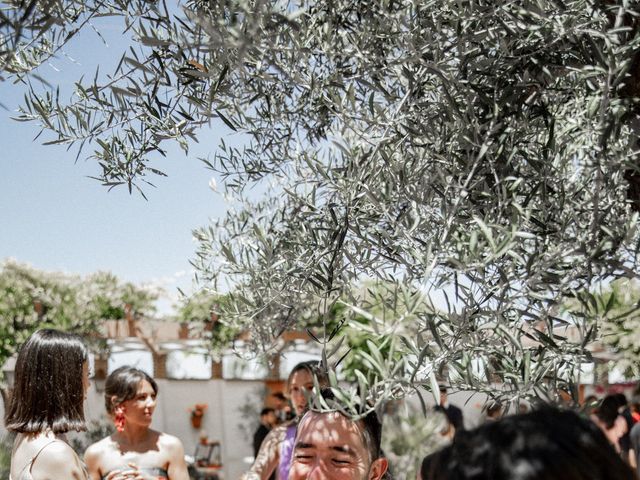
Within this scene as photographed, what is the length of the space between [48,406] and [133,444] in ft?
4.32

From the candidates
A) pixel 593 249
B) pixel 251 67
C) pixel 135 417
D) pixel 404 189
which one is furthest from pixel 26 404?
pixel 593 249

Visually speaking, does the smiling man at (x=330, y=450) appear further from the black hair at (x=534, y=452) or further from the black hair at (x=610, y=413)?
the black hair at (x=610, y=413)

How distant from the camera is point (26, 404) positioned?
8.93ft

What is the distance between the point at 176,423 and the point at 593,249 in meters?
13.8

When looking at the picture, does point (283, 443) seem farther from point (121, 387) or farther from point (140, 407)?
point (121, 387)

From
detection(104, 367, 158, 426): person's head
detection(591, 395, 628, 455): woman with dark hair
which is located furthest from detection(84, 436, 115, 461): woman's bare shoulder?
detection(591, 395, 628, 455): woman with dark hair

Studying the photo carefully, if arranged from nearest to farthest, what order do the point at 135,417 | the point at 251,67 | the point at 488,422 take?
the point at 488,422, the point at 251,67, the point at 135,417

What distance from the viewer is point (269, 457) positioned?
3871 mm

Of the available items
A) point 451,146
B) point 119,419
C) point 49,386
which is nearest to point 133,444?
point 119,419

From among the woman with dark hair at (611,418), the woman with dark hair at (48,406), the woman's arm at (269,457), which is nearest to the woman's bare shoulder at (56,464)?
the woman with dark hair at (48,406)

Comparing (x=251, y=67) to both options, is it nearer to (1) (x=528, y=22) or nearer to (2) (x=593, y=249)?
(1) (x=528, y=22)

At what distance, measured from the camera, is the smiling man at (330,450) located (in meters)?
1.98

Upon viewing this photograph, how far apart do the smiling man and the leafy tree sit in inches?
14.7

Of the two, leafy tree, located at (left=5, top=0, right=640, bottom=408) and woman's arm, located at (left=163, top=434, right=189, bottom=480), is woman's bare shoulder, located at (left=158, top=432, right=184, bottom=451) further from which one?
leafy tree, located at (left=5, top=0, right=640, bottom=408)
